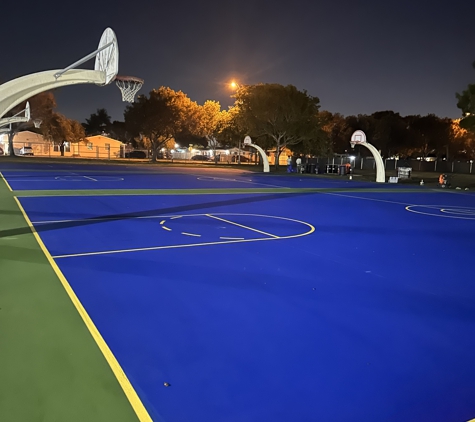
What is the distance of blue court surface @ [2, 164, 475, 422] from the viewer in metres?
3.65

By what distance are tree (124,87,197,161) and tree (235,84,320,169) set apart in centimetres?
1636

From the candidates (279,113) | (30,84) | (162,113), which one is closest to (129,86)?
(30,84)

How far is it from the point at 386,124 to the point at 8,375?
67.3 metres

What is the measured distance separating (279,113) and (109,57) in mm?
32018

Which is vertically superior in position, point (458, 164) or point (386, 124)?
point (386, 124)

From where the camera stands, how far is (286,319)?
5273mm

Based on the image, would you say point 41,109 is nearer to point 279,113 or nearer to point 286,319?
point 279,113

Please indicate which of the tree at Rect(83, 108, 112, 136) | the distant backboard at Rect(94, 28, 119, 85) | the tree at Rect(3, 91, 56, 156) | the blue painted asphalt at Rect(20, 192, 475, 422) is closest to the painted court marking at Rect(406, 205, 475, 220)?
the blue painted asphalt at Rect(20, 192, 475, 422)

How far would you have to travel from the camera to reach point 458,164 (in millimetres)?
50312

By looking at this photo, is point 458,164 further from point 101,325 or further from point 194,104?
point 101,325

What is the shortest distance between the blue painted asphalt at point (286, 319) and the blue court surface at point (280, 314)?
17 millimetres

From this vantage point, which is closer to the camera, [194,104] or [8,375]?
[8,375]

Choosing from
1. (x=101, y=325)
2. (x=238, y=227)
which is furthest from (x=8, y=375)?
(x=238, y=227)

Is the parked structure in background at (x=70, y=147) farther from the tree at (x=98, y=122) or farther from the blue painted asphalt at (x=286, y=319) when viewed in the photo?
the blue painted asphalt at (x=286, y=319)
